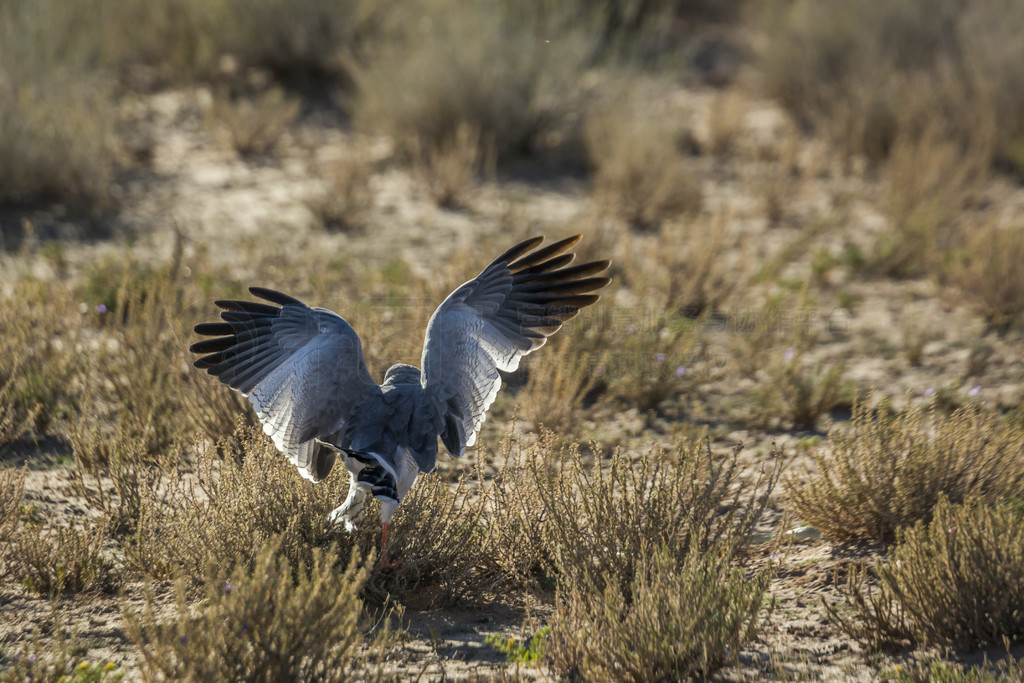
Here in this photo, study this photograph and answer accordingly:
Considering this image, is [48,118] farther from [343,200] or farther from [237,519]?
[237,519]

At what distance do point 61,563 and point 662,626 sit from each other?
7.21 ft

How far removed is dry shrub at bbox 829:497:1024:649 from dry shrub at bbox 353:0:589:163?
6.08m

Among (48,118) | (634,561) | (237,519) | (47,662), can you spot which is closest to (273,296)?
(237,519)

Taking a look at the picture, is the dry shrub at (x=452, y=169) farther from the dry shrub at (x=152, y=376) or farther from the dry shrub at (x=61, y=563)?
the dry shrub at (x=61, y=563)

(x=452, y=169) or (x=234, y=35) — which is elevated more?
(x=234, y=35)

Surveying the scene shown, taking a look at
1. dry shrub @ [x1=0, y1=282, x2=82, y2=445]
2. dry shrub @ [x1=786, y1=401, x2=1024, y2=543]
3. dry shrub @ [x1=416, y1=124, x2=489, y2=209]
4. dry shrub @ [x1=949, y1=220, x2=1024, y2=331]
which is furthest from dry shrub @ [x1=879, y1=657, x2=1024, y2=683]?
dry shrub @ [x1=416, y1=124, x2=489, y2=209]

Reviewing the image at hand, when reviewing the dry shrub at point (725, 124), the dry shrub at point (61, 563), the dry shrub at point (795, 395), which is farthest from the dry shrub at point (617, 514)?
the dry shrub at point (725, 124)

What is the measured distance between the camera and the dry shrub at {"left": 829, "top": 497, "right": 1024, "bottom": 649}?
9.90 ft

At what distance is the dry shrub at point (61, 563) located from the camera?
3.44 m

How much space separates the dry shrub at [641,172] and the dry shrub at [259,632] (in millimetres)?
5450

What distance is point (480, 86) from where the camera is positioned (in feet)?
28.9

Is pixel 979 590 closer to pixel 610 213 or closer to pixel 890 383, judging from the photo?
pixel 890 383

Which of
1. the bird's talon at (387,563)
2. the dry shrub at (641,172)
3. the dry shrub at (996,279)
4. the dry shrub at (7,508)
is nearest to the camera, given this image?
the bird's talon at (387,563)

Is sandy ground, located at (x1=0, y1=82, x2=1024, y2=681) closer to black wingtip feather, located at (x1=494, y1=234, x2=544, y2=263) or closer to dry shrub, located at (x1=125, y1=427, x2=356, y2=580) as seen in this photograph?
dry shrub, located at (x1=125, y1=427, x2=356, y2=580)
